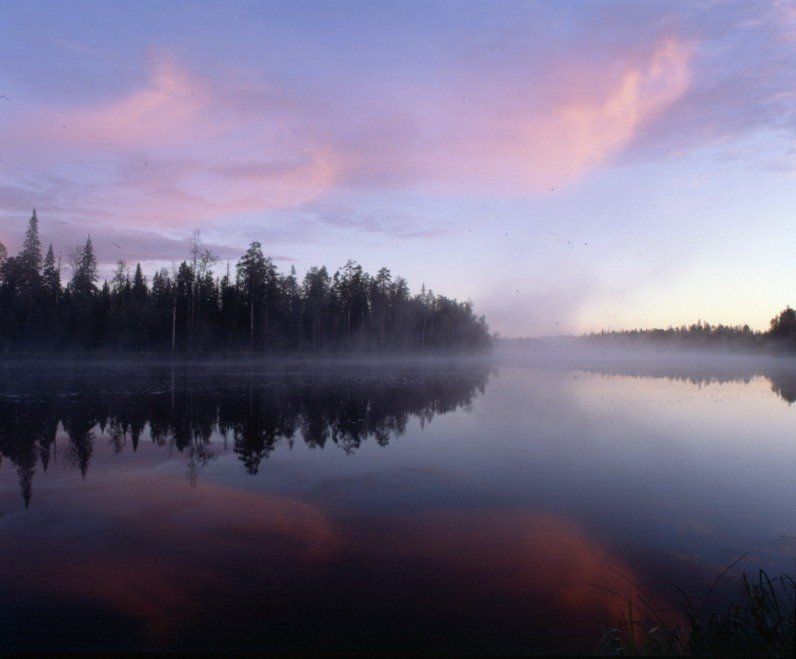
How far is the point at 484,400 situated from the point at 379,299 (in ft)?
246

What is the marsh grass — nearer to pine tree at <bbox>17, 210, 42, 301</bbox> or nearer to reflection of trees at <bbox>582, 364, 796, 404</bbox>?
reflection of trees at <bbox>582, 364, 796, 404</bbox>

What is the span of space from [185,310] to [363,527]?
67.4 meters

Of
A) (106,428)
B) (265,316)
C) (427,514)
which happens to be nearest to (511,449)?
(427,514)

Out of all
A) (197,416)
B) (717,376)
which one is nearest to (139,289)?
(197,416)

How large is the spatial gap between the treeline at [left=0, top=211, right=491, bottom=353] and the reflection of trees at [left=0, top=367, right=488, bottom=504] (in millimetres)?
34225

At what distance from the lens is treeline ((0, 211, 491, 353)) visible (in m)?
61.8

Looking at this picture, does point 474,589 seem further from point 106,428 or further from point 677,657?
point 106,428

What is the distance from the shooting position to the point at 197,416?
19234 millimetres

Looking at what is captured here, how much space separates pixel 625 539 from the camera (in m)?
7.75

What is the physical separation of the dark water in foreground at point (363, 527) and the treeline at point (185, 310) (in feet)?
161

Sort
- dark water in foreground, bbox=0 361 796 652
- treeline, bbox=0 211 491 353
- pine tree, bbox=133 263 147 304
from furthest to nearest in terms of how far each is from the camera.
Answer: pine tree, bbox=133 263 147 304 → treeline, bbox=0 211 491 353 → dark water in foreground, bbox=0 361 796 652

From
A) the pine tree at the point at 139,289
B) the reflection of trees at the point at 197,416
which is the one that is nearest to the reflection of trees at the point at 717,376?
the reflection of trees at the point at 197,416

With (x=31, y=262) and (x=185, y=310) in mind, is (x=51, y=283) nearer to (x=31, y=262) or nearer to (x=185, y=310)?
(x=31, y=262)

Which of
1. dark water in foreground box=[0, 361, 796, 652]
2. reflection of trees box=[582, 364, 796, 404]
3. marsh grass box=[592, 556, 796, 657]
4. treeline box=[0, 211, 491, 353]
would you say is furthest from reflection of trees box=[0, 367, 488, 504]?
treeline box=[0, 211, 491, 353]
